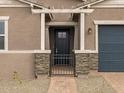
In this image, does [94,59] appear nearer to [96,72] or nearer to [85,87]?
[96,72]

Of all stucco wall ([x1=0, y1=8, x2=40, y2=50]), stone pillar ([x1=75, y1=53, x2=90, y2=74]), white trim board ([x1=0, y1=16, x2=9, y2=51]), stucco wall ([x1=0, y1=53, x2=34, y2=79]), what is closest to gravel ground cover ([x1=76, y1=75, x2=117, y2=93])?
stone pillar ([x1=75, y1=53, x2=90, y2=74])

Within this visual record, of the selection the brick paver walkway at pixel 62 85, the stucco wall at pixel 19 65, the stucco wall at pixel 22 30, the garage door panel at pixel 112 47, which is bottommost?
the brick paver walkway at pixel 62 85

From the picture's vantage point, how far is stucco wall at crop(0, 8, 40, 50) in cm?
1831

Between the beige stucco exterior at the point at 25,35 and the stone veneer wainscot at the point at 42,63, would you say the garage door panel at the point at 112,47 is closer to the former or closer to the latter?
the beige stucco exterior at the point at 25,35

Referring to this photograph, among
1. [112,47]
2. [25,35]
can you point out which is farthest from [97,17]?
[25,35]

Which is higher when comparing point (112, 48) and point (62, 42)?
point (62, 42)

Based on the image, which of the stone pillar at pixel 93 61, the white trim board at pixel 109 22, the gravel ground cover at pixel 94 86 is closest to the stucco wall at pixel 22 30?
the stone pillar at pixel 93 61

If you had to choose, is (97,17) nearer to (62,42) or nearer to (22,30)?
(22,30)

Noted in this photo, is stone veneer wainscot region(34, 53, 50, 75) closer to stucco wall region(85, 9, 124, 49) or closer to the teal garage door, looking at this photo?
stucco wall region(85, 9, 124, 49)

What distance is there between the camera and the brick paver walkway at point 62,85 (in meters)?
12.9

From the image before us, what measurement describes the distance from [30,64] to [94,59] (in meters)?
3.81

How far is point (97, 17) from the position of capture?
19344 mm

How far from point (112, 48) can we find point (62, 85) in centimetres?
619

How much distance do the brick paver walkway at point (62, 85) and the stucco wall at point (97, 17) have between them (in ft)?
10.6
